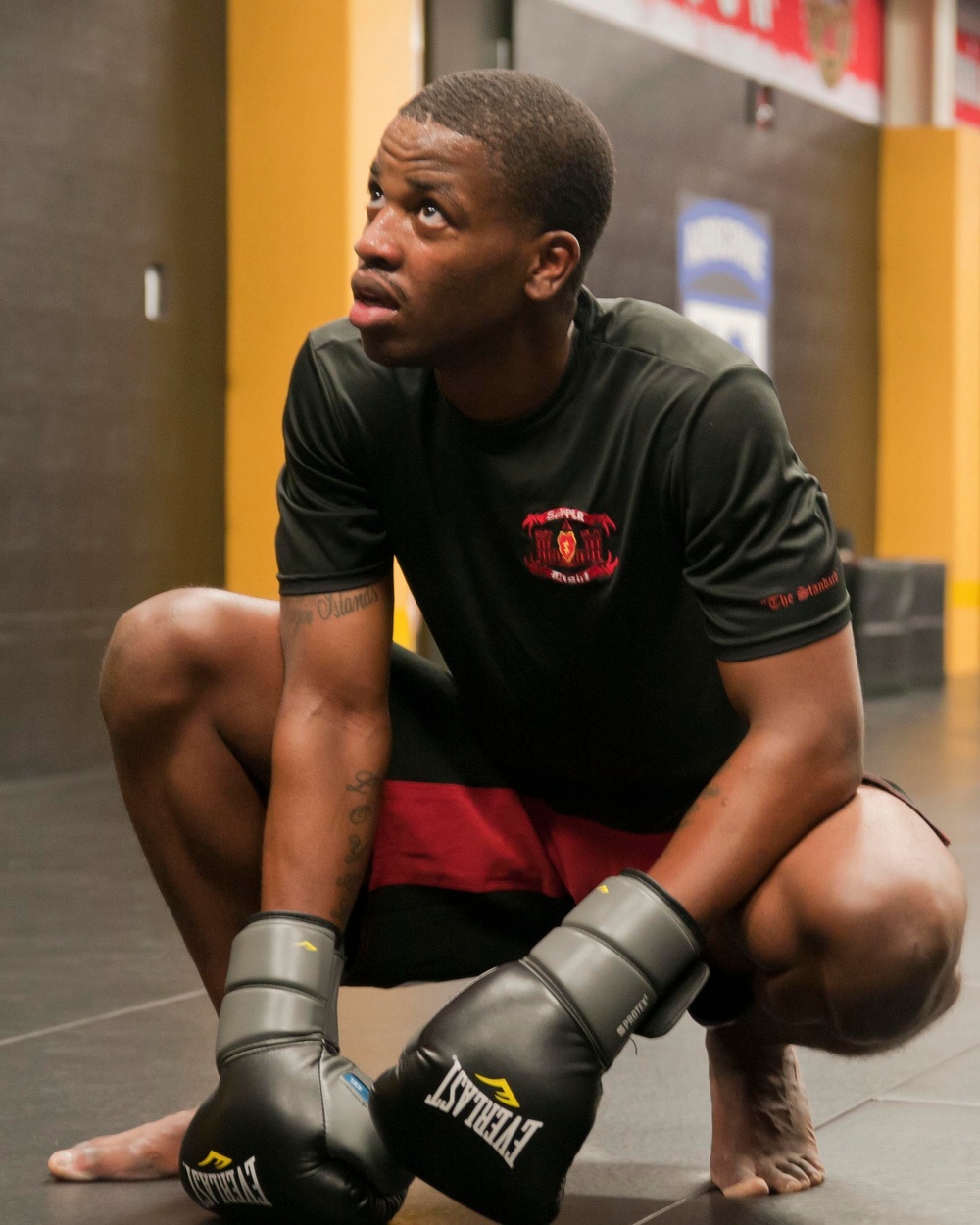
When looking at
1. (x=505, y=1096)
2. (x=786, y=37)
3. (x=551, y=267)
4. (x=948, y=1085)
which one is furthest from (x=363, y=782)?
(x=786, y=37)

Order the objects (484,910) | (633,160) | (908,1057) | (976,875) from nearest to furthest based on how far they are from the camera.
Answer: (484,910)
(908,1057)
(976,875)
(633,160)

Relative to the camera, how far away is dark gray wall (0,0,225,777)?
196 inches

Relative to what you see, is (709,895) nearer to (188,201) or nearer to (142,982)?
(142,982)

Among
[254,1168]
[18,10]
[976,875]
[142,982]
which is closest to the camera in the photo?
[254,1168]

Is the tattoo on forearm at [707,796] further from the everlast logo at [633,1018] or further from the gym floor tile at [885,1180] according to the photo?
the gym floor tile at [885,1180]

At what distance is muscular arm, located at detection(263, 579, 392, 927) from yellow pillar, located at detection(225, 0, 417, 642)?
4.01m

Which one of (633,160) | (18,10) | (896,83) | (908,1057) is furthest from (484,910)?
(896,83)

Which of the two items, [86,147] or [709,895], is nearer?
[709,895]

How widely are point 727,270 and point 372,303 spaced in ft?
22.0

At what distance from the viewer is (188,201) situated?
5.61m

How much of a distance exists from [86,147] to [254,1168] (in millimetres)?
4200

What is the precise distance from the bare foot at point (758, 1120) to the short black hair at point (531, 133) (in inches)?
29.5

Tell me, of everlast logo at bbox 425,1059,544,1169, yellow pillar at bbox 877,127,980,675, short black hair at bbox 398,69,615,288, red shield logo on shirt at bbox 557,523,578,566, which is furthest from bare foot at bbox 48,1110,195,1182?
yellow pillar at bbox 877,127,980,675

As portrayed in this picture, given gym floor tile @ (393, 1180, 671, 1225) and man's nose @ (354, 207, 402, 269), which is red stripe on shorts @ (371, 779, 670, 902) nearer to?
gym floor tile @ (393, 1180, 671, 1225)
